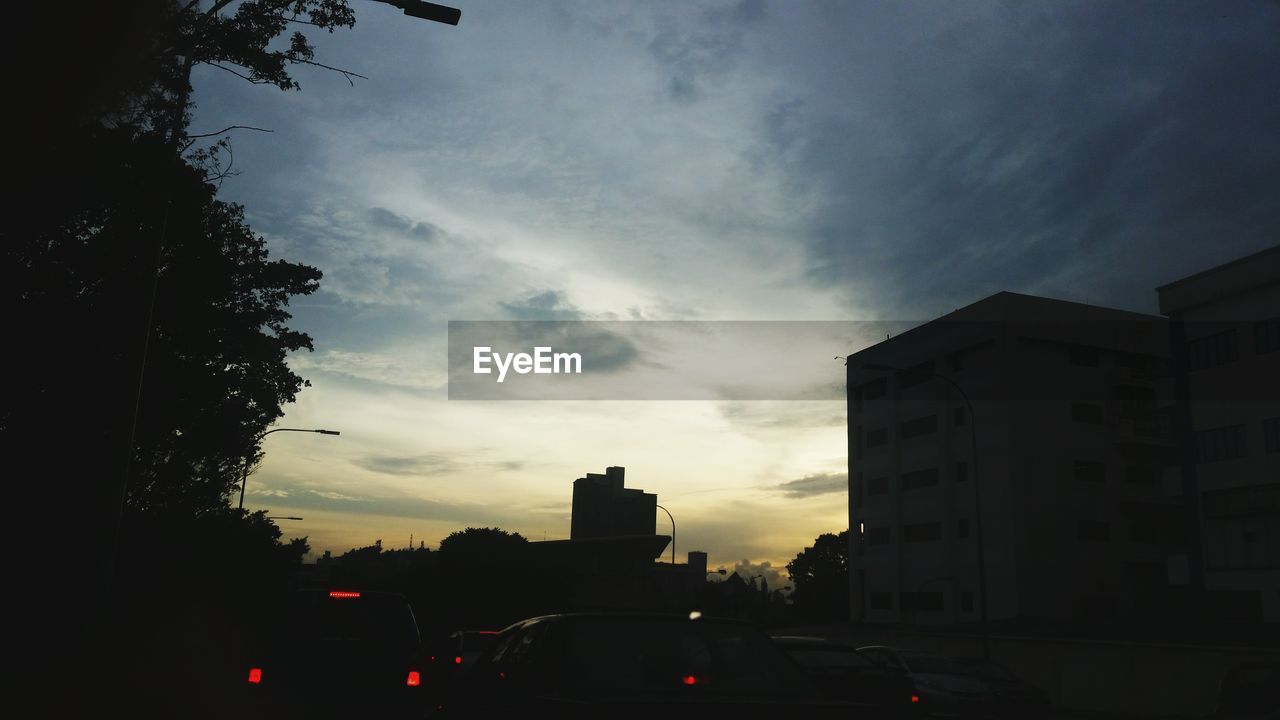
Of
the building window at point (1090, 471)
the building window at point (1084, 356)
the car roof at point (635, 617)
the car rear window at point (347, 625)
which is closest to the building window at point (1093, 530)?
the building window at point (1090, 471)

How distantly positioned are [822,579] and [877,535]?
4820cm

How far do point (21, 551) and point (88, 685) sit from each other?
16.6ft

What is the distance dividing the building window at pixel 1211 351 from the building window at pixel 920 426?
23.3m

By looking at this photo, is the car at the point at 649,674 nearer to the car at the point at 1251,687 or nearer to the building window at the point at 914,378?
the car at the point at 1251,687

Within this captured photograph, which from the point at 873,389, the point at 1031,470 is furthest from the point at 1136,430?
the point at 873,389

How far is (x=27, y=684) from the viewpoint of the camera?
14.1 metres

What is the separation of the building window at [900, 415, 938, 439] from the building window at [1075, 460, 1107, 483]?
8987mm

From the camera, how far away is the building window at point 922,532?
211 ft

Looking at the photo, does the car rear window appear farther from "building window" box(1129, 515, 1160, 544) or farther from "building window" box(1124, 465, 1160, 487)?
"building window" box(1124, 465, 1160, 487)

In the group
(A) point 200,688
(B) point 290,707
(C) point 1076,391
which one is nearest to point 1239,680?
(B) point 290,707

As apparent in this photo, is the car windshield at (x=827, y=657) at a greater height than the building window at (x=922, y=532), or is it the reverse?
the building window at (x=922, y=532)

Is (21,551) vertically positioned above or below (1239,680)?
above

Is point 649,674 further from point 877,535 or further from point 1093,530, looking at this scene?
point 877,535

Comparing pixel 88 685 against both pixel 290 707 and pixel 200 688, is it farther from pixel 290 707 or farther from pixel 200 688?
pixel 290 707
